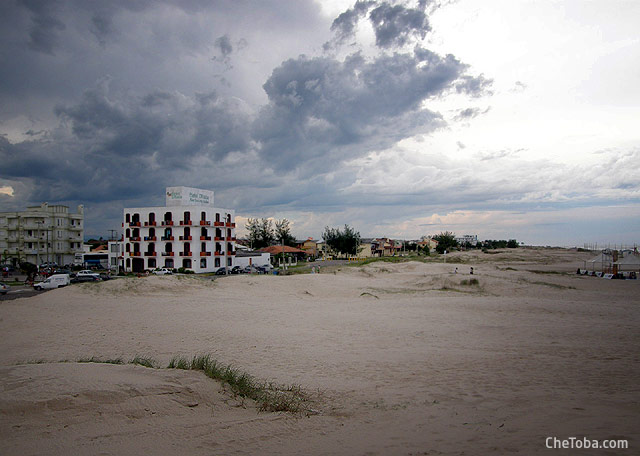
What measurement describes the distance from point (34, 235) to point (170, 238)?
3335 cm

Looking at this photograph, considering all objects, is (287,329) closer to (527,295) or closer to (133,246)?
(527,295)

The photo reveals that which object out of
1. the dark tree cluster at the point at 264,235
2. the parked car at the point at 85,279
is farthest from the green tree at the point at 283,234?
Result: the parked car at the point at 85,279

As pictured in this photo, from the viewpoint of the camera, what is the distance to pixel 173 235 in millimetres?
60062

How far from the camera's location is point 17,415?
234 inches

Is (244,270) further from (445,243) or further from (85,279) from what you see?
(445,243)

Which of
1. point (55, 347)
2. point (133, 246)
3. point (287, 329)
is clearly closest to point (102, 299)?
point (55, 347)

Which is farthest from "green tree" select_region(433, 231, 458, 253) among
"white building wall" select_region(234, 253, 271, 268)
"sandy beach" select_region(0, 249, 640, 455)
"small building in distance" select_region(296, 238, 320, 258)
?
"sandy beach" select_region(0, 249, 640, 455)

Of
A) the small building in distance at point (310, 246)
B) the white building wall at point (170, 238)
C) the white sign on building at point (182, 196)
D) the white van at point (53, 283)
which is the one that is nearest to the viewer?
the white van at point (53, 283)

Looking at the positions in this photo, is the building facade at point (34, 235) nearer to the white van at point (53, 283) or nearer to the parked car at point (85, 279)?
the parked car at point (85, 279)

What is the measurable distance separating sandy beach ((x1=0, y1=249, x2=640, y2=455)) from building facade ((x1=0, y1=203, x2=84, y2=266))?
57.5 meters

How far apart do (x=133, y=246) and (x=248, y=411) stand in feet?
200

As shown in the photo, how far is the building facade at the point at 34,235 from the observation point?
2840 inches

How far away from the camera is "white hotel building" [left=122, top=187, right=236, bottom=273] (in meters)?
59.6

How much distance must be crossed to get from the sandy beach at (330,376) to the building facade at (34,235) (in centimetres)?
5748
